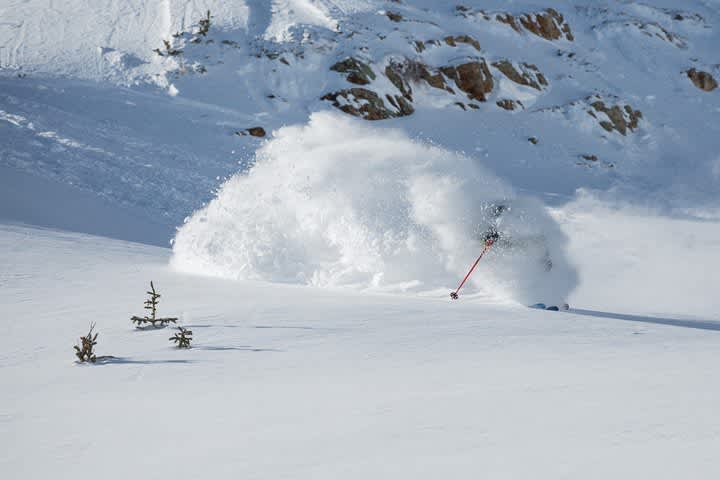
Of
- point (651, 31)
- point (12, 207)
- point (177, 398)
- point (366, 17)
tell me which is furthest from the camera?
point (651, 31)

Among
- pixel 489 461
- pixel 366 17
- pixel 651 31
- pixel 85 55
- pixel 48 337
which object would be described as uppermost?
pixel 651 31

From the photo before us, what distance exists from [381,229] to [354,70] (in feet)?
60.1

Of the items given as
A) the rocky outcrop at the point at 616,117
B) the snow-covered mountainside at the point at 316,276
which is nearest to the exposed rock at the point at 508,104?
the snow-covered mountainside at the point at 316,276

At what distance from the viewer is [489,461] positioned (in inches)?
78.5

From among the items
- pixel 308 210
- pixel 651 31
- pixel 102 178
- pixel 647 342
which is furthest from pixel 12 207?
pixel 651 31

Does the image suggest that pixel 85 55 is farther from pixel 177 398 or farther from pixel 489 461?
pixel 489 461

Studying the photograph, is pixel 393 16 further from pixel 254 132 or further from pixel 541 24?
pixel 254 132

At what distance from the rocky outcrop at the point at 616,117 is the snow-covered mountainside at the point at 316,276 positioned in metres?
3.05

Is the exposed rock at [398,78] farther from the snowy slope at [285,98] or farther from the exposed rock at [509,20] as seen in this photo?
the exposed rock at [509,20]

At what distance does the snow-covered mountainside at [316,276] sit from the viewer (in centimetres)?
230

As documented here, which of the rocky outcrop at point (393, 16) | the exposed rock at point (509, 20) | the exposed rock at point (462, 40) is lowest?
the exposed rock at point (462, 40)

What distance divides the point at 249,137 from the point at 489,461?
60.4 feet

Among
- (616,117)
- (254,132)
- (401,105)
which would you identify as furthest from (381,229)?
(616,117)

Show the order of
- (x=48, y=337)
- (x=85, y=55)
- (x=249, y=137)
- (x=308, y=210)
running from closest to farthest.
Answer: (x=48, y=337), (x=308, y=210), (x=249, y=137), (x=85, y=55)
